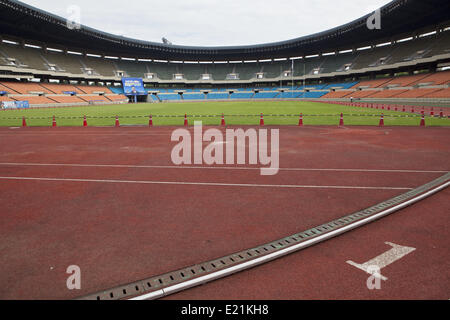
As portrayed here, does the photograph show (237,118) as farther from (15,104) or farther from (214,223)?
(15,104)

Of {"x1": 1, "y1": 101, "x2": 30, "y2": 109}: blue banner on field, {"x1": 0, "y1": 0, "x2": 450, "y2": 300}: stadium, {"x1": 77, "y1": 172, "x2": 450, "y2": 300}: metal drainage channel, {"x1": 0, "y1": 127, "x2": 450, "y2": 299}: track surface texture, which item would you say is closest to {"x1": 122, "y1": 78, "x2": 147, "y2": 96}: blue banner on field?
{"x1": 1, "y1": 101, "x2": 30, "y2": 109}: blue banner on field

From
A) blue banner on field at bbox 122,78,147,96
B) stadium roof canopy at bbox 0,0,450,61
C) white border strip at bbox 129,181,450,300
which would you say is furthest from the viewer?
blue banner on field at bbox 122,78,147,96

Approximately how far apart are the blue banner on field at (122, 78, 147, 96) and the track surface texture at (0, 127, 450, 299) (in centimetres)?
7759

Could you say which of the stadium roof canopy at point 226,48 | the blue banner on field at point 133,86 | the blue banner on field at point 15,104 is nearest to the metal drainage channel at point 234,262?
the stadium roof canopy at point 226,48

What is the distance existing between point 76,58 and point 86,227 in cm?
9045

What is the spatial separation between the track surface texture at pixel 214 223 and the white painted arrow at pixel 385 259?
0.25 feet

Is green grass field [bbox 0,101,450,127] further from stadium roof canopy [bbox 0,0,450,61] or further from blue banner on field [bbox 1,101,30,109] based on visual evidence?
stadium roof canopy [bbox 0,0,450,61]

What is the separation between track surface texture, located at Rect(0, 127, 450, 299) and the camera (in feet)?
9.91

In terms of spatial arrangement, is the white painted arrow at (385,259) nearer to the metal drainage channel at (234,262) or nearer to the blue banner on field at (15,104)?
the metal drainage channel at (234,262)

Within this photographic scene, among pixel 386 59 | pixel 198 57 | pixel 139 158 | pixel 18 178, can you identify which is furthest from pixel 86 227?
pixel 198 57

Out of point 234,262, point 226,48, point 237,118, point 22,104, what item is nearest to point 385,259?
point 234,262

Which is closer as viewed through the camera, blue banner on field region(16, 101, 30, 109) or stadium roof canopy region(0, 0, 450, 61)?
blue banner on field region(16, 101, 30, 109)

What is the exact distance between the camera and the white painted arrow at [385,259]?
3.22 metres
